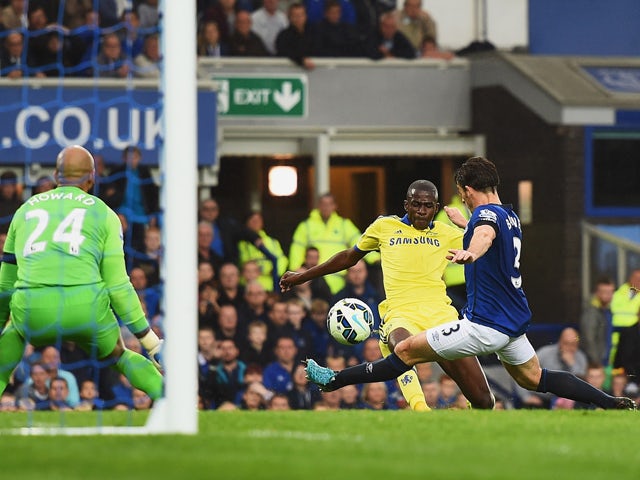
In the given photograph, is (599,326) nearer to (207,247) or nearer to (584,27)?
(207,247)

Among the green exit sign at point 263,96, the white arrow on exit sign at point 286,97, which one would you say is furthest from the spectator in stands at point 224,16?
the white arrow on exit sign at point 286,97

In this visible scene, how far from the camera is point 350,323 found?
12.9 meters

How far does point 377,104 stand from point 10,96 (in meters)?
5.36

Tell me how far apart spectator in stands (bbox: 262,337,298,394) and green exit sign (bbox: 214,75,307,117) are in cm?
446

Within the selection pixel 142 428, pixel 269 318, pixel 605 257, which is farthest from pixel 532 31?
pixel 142 428

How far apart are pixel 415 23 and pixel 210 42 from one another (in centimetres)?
297

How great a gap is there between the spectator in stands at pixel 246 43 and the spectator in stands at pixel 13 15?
2.75 meters

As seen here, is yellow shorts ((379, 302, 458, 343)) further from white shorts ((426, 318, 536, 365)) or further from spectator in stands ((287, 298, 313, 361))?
spectator in stands ((287, 298, 313, 361))

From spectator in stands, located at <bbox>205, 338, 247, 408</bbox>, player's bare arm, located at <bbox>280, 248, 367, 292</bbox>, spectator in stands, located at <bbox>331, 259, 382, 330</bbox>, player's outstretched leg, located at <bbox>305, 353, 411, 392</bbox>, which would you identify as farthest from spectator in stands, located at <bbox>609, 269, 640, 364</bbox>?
player's outstretched leg, located at <bbox>305, 353, 411, 392</bbox>

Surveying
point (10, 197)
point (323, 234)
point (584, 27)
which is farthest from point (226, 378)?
point (584, 27)

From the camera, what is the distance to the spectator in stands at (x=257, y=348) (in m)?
17.5

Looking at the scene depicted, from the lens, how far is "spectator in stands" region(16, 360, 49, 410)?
15.5 metres

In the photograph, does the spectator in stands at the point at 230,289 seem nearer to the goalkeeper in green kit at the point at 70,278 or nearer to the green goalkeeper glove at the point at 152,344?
the green goalkeeper glove at the point at 152,344

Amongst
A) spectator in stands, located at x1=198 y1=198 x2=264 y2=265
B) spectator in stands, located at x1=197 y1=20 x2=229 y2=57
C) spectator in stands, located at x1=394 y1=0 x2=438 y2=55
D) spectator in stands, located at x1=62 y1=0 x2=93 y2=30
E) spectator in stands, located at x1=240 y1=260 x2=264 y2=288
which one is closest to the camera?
spectator in stands, located at x1=240 y1=260 x2=264 y2=288
